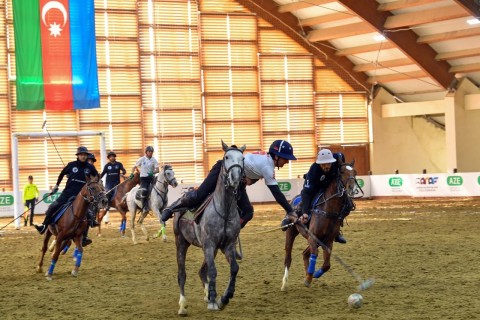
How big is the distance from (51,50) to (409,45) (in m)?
18.2

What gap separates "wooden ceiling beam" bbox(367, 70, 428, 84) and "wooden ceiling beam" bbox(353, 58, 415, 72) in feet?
2.78

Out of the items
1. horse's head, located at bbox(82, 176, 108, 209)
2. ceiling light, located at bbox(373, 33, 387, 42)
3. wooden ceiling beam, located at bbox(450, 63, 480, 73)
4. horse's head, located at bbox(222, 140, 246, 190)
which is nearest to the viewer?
horse's head, located at bbox(222, 140, 246, 190)

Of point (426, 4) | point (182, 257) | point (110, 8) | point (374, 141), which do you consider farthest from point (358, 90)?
point (182, 257)

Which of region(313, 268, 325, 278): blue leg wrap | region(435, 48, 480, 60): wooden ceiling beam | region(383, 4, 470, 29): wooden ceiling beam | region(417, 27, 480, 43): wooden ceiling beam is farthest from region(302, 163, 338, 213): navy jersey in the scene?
region(435, 48, 480, 60): wooden ceiling beam

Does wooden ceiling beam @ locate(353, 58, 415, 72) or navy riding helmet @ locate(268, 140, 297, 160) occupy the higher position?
wooden ceiling beam @ locate(353, 58, 415, 72)

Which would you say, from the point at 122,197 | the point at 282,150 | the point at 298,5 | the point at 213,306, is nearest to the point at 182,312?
the point at 213,306

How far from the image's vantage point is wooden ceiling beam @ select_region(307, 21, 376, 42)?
1602 inches

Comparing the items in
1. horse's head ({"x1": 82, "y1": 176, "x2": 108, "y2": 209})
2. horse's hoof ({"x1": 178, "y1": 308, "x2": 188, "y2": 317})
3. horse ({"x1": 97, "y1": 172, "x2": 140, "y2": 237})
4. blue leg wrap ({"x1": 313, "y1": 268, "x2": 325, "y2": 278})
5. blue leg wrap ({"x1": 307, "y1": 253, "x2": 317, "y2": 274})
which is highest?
horse's head ({"x1": 82, "y1": 176, "x2": 108, "y2": 209})

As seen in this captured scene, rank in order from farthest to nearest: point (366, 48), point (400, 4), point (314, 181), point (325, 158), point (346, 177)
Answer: point (366, 48) < point (400, 4) < point (314, 181) < point (346, 177) < point (325, 158)

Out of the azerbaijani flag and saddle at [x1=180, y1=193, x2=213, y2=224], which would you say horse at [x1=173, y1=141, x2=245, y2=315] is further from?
the azerbaijani flag

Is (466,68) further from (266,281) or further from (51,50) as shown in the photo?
(266,281)

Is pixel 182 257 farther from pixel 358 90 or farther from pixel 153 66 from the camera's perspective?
pixel 358 90

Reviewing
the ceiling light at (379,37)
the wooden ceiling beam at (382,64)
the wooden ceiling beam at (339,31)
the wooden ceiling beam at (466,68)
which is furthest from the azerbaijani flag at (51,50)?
the wooden ceiling beam at (466,68)

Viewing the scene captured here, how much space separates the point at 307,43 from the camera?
4506 centimetres
